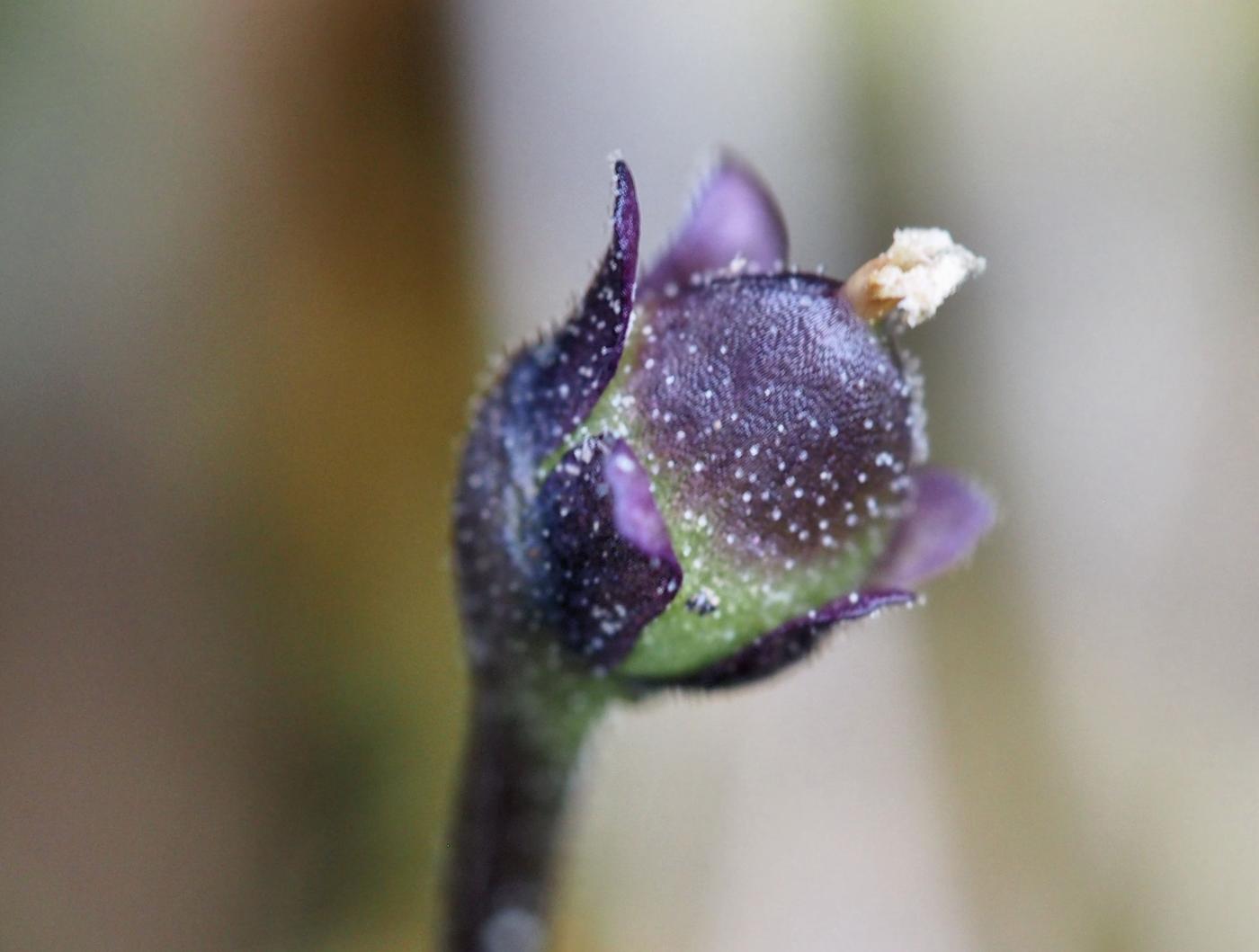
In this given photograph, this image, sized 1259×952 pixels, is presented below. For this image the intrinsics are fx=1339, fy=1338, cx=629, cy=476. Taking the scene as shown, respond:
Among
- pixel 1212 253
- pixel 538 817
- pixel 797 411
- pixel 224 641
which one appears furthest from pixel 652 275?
pixel 1212 253

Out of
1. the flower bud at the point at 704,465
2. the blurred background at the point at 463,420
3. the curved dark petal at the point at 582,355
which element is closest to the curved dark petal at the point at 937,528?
the flower bud at the point at 704,465

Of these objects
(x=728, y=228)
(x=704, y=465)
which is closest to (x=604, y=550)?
(x=704, y=465)

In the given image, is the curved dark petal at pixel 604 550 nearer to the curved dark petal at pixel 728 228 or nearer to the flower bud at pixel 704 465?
the flower bud at pixel 704 465

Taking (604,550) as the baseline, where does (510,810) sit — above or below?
below

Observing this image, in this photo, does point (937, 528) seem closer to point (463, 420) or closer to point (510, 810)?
point (510, 810)

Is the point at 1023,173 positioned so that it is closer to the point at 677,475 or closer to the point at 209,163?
the point at 209,163

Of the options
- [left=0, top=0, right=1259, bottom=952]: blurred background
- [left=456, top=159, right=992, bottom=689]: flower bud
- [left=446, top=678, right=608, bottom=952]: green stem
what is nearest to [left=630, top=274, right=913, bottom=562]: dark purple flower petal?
[left=456, top=159, right=992, bottom=689]: flower bud

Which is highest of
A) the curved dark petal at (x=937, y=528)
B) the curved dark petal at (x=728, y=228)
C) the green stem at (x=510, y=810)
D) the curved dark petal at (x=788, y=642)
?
the curved dark petal at (x=728, y=228)
